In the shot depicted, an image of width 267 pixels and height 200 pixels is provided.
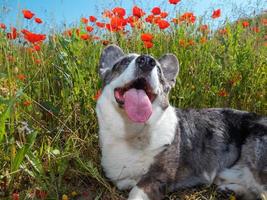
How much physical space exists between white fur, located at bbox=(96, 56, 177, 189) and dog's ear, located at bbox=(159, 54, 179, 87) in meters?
0.50

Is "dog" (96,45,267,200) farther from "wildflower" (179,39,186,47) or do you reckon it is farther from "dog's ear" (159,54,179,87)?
"wildflower" (179,39,186,47)

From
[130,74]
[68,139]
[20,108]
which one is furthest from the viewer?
[20,108]

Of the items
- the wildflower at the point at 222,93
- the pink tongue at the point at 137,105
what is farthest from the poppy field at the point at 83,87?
the pink tongue at the point at 137,105

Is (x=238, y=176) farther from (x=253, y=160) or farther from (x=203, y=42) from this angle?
(x=203, y=42)

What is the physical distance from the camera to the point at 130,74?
11.9ft

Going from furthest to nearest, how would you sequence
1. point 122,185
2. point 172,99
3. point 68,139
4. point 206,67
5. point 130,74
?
point 206,67 < point 172,99 < point 68,139 < point 122,185 < point 130,74

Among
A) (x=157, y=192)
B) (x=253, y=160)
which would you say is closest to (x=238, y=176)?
(x=253, y=160)

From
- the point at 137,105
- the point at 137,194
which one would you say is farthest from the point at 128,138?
the point at 137,194

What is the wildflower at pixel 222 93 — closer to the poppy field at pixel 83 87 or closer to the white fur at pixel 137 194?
the poppy field at pixel 83 87

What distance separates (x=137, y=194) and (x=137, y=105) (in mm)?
706

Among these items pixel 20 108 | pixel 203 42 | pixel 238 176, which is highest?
pixel 203 42

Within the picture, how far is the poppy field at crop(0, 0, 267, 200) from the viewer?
12.9 ft

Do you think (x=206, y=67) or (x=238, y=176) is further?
(x=206, y=67)

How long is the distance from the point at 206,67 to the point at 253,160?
1782mm
